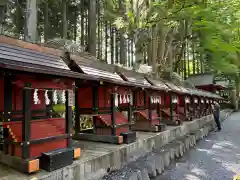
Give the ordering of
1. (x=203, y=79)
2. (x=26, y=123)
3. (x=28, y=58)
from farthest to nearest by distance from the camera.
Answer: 1. (x=203, y=79)
2. (x=28, y=58)
3. (x=26, y=123)

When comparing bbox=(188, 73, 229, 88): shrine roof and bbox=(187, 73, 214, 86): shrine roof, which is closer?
bbox=(188, 73, 229, 88): shrine roof

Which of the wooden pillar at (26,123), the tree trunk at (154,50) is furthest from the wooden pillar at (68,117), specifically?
the tree trunk at (154,50)

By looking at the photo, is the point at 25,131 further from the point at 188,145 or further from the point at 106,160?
the point at 188,145

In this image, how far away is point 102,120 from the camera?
7059mm

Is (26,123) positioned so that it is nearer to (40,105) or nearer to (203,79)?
(40,105)

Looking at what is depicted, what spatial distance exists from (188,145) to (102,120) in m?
5.60

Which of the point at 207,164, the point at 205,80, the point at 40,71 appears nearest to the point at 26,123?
the point at 40,71

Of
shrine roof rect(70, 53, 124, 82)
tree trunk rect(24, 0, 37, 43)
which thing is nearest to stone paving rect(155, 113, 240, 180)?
shrine roof rect(70, 53, 124, 82)

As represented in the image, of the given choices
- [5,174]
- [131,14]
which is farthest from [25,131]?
[131,14]

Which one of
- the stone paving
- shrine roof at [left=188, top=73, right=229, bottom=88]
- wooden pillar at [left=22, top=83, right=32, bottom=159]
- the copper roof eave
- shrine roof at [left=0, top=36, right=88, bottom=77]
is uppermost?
shrine roof at [left=188, top=73, right=229, bottom=88]

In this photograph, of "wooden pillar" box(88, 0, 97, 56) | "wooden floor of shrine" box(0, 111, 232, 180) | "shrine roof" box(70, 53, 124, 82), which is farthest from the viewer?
"wooden pillar" box(88, 0, 97, 56)

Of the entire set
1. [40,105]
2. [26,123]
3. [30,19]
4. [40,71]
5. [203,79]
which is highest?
[30,19]

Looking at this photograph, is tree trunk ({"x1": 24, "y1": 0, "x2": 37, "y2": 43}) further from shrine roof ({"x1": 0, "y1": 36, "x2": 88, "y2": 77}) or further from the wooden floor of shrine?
the wooden floor of shrine

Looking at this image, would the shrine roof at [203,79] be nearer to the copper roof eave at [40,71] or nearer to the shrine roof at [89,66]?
the shrine roof at [89,66]
